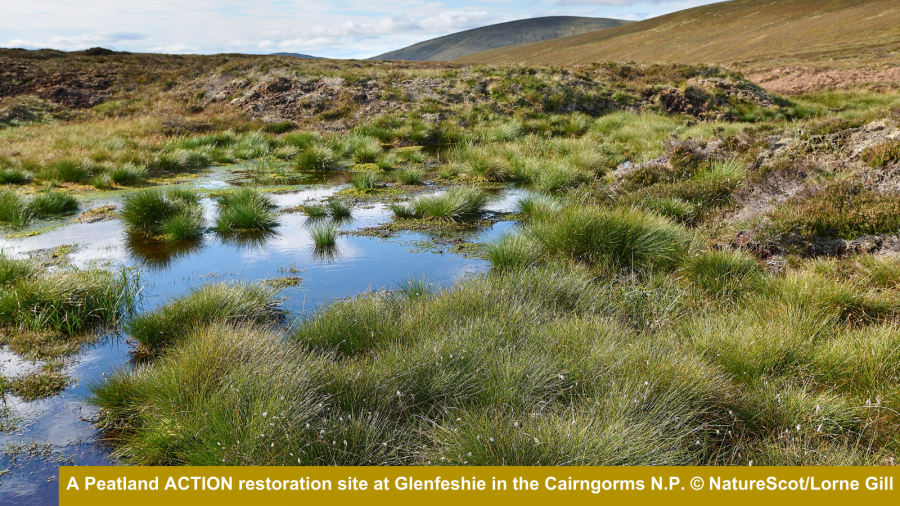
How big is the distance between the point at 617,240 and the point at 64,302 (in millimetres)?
5319

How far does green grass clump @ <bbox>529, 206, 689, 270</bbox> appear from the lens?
575cm

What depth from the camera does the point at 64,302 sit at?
4.61 m

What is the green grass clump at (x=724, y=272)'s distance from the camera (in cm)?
481

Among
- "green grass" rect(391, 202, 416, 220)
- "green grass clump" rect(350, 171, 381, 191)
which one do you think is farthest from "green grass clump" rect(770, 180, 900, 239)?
"green grass clump" rect(350, 171, 381, 191)

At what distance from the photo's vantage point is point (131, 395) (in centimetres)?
335

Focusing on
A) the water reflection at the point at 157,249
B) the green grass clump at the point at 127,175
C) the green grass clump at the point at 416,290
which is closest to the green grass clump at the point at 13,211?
the water reflection at the point at 157,249

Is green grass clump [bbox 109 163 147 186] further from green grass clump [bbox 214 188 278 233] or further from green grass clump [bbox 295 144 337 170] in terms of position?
green grass clump [bbox 214 188 278 233]

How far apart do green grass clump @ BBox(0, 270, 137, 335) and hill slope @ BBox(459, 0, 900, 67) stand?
158 ft

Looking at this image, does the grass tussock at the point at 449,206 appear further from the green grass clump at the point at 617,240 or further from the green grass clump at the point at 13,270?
the green grass clump at the point at 13,270

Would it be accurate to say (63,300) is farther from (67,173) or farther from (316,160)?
(316,160)

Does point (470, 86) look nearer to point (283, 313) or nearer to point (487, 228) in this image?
point (487, 228)

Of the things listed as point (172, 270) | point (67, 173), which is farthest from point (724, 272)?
point (67, 173)
